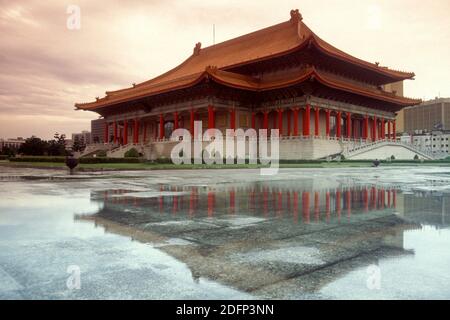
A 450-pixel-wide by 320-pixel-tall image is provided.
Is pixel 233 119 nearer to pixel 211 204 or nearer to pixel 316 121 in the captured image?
pixel 316 121

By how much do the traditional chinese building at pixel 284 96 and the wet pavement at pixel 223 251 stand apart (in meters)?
28.7

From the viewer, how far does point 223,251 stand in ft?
13.6

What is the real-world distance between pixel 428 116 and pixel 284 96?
137033mm

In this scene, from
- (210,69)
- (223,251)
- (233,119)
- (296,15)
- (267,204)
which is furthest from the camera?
(296,15)

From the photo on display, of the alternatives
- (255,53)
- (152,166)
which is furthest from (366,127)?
(152,166)

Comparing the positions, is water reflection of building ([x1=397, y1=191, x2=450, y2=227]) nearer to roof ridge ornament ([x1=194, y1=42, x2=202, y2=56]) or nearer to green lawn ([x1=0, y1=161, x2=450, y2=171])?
green lawn ([x1=0, y1=161, x2=450, y2=171])

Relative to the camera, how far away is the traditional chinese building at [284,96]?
122ft

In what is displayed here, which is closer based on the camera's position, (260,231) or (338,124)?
(260,231)

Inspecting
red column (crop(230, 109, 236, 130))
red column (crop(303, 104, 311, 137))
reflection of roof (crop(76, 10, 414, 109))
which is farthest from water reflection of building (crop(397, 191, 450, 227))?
red column (crop(230, 109, 236, 130))

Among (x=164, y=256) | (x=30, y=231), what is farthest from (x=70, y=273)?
(x=30, y=231)

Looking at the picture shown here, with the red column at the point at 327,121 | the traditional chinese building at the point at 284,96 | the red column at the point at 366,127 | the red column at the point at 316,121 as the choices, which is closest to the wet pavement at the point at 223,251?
the traditional chinese building at the point at 284,96
